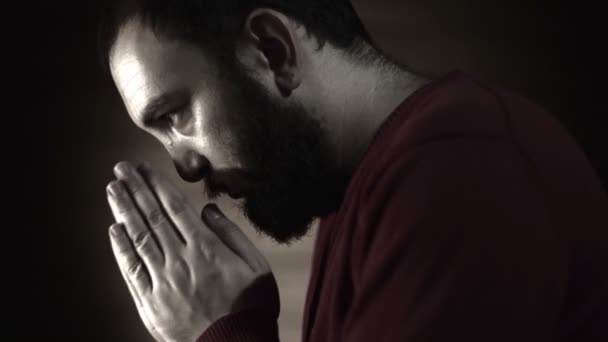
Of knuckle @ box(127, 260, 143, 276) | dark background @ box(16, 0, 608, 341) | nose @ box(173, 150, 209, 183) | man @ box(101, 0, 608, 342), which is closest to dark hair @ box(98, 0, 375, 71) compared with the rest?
man @ box(101, 0, 608, 342)

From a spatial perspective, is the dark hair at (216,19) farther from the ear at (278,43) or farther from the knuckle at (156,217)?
the knuckle at (156,217)

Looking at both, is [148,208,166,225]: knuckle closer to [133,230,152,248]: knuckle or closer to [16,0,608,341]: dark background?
[133,230,152,248]: knuckle

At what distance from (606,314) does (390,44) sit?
0.90 m

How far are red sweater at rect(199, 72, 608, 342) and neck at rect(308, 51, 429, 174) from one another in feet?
0.31

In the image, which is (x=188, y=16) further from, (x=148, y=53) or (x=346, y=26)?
(x=346, y=26)

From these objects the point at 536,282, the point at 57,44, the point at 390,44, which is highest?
the point at 57,44

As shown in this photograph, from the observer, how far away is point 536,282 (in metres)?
0.58

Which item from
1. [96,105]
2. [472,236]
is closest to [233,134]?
[472,236]

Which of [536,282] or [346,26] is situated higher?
[346,26]

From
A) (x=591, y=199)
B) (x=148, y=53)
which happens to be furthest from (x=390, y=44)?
(x=591, y=199)

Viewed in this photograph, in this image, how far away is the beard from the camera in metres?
0.81

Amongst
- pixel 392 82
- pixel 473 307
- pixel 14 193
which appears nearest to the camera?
pixel 473 307

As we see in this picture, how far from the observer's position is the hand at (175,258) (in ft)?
2.62

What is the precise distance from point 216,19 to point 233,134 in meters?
0.12
